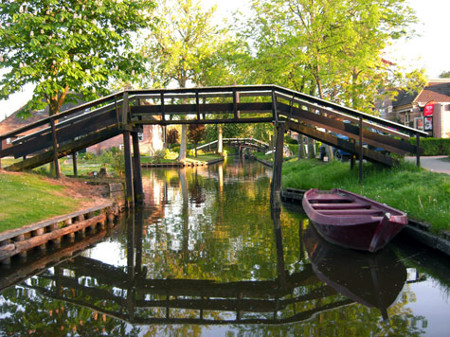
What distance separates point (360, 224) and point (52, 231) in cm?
717

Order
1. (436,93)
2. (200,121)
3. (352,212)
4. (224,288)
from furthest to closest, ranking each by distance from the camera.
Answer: (436,93) → (200,121) → (352,212) → (224,288)

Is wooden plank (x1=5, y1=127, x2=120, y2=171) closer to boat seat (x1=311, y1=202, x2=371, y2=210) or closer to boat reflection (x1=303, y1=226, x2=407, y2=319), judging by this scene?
boat seat (x1=311, y1=202, x2=371, y2=210)

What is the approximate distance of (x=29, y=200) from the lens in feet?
38.7

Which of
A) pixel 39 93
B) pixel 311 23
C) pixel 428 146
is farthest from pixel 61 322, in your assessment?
pixel 428 146

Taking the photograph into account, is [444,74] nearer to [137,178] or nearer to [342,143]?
[342,143]

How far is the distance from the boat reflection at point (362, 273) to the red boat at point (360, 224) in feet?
0.94

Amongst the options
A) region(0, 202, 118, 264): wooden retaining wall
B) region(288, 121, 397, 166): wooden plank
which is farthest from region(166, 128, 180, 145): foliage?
region(0, 202, 118, 264): wooden retaining wall

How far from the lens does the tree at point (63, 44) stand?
14742mm

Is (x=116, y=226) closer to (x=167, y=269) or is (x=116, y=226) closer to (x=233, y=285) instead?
(x=167, y=269)

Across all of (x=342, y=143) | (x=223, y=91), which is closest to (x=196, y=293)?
(x=342, y=143)

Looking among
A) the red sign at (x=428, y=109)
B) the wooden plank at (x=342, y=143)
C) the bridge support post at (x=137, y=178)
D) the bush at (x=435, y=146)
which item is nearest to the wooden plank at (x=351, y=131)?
the wooden plank at (x=342, y=143)

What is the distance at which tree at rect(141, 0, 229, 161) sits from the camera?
39.8 m

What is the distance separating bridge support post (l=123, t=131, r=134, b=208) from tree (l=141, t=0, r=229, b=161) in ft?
80.8

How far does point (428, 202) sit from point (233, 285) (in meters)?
5.62
